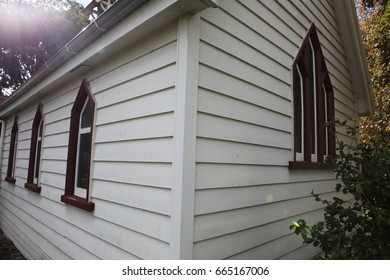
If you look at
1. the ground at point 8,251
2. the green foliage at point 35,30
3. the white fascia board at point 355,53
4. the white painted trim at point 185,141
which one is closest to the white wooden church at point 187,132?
the white painted trim at point 185,141

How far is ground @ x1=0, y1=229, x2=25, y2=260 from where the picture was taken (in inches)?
237

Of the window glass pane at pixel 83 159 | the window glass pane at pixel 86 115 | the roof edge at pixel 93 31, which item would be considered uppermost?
the roof edge at pixel 93 31

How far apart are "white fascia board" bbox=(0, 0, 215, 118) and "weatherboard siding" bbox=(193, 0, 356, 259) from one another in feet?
1.13

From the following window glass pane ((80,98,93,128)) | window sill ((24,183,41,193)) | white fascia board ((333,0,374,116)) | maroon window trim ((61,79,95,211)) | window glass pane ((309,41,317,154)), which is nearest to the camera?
maroon window trim ((61,79,95,211))

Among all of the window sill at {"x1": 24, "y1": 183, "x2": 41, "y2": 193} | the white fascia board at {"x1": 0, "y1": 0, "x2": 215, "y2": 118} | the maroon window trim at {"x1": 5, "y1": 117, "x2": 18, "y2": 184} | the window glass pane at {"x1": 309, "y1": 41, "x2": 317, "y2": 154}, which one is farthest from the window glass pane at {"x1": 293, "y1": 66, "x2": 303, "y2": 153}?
the maroon window trim at {"x1": 5, "y1": 117, "x2": 18, "y2": 184}

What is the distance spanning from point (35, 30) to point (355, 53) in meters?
21.2

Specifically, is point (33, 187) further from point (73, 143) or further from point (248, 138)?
point (248, 138)

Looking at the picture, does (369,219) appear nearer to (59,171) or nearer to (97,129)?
(97,129)

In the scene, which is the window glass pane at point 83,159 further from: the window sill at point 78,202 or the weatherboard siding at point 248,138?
the weatherboard siding at point 248,138

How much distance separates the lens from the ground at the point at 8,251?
6.01 m

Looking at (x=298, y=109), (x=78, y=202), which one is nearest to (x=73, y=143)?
(x=78, y=202)

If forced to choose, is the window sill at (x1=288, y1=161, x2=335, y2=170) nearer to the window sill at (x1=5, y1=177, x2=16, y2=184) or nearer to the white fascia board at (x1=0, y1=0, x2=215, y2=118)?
the white fascia board at (x1=0, y1=0, x2=215, y2=118)

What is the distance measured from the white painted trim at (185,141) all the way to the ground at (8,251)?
541 centimetres
